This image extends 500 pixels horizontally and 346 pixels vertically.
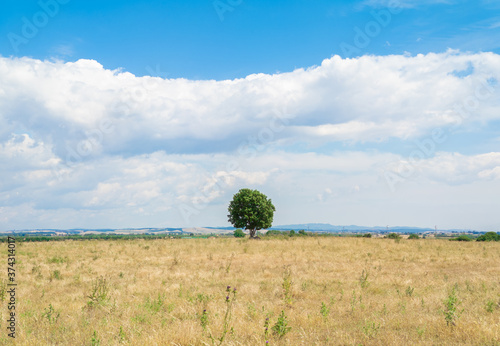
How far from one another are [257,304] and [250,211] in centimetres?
4864

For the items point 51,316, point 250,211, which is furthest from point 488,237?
point 51,316

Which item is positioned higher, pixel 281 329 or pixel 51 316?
pixel 281 329

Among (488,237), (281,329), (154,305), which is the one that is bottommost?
(488,237)

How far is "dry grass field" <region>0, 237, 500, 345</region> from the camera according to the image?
276 inches

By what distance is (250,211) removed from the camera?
194 ft

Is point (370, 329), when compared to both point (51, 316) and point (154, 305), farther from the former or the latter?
point (51, 316)

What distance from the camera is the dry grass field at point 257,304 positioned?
7.01 metres

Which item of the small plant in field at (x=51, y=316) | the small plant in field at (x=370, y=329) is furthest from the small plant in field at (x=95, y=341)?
the small plant in field at (x=370, y=329)

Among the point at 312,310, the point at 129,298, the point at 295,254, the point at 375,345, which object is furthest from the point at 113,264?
the point at 375,345

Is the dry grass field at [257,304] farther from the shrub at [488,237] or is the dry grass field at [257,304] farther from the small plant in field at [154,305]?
the shrub at [488,237]

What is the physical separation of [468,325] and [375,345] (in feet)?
7.61

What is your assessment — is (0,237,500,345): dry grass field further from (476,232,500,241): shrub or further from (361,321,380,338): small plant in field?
(476,232,500,241): shrub

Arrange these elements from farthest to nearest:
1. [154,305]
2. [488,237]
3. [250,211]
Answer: [488,237] → [250,211] → [154,305]

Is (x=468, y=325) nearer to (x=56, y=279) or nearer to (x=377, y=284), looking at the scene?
(x=377, y=284)
